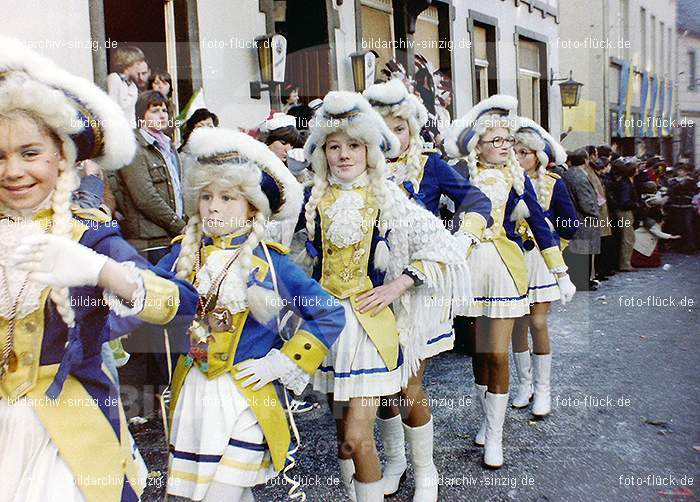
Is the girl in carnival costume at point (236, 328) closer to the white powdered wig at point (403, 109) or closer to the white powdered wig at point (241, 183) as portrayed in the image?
the white powdered wig at point (241, 183)

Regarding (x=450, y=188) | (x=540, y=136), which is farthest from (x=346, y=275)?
(x=540, y=136)

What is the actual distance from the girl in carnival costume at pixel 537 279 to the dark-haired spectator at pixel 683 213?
10375mm

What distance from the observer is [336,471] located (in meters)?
4.16

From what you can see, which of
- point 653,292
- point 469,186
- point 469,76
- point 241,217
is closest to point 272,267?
point 241,217

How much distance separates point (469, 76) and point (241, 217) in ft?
40.8

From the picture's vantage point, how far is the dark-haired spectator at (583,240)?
9.69 meters

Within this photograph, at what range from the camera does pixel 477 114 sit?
4559 millimetres

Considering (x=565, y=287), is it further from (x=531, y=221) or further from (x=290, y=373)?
(x=290, y=373)

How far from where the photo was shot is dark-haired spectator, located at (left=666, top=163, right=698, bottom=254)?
14461 mm

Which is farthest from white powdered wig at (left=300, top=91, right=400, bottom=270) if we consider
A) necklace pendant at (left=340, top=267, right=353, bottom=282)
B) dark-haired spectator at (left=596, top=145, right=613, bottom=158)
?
dark-haired spectator at (left=596, top=145, right=613, bottom=158)

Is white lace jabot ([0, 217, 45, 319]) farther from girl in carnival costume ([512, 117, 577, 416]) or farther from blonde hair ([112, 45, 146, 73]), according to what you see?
blonde hair ([112, 45, 146, 73])

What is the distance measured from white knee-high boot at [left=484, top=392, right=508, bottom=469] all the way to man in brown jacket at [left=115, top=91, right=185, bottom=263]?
2383 millimetres

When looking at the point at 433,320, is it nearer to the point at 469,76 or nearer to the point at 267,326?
the point at 267,326

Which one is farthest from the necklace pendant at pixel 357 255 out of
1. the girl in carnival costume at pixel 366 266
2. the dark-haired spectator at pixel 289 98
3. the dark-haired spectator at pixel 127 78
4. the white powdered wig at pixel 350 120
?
the dark-haired spectator at pixel 289 98
